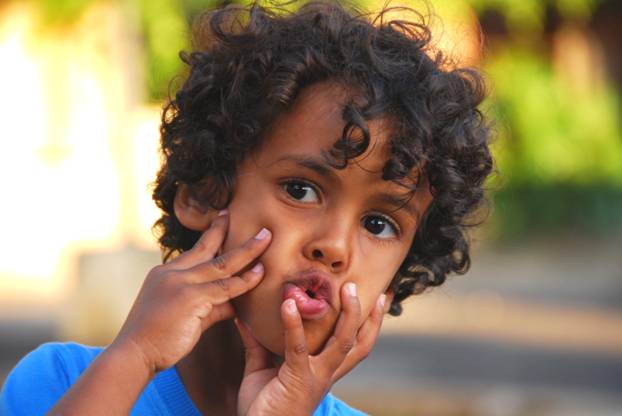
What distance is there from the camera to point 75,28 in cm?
1223

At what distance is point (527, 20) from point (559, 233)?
3337mm

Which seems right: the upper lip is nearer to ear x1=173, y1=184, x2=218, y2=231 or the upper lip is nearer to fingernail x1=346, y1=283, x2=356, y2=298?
fingernail x1=346, y1=283, x2=356, y2=298

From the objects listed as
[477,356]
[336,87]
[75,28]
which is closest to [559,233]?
[477,356]

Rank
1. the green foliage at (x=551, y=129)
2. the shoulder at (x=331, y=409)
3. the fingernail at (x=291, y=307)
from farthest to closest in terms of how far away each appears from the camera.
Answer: the green foliage at (x=551, y=129) → the shoulder at (x=331, y=409) → the fingernail at (x=291, y=307)

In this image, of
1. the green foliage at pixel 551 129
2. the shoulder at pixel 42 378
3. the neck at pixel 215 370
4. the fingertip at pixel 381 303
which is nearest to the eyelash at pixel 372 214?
the fingertip at pixel 381 303

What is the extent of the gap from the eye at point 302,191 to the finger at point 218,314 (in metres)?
0.25

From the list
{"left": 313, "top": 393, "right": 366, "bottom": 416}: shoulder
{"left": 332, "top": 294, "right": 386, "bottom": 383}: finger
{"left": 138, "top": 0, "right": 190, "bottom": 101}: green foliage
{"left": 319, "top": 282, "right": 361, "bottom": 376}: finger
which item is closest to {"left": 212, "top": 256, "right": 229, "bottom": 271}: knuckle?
{"left": 319, "top": 282, "right": 361, "bottom": 376}: finger

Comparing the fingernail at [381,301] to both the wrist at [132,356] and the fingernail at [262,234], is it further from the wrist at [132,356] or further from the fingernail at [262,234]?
the wrist at [132,356]

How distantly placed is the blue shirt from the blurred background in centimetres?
535

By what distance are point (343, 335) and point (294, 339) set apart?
110 millimetres

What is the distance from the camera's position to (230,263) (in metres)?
2.40

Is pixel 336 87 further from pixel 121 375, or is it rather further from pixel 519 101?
pixel 519 101

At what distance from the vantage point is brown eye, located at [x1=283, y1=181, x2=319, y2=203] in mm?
2465

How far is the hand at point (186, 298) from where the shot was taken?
2.27 meters
